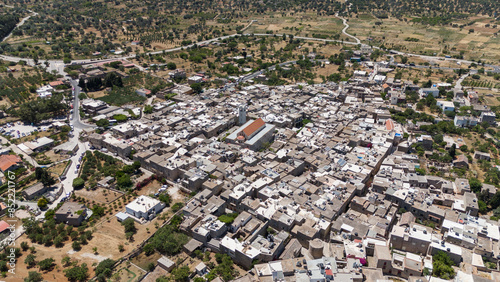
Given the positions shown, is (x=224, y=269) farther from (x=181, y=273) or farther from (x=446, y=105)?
(x=446, y=105)

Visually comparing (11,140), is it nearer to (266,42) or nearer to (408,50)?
(266,42)

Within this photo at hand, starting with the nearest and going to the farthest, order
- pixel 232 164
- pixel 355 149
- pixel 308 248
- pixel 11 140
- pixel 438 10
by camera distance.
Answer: pixel 308 248 < pixel 232 164 < pixel 355 149 < pixel 11 140 < pixel 438 10

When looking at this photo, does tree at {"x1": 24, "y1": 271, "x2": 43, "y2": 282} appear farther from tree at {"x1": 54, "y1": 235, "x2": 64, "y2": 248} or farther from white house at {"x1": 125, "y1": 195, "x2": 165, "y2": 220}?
white house at {"x1": 125, "y1": 195, "x2": 165, "y2": 220}

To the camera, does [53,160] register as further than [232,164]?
Yes

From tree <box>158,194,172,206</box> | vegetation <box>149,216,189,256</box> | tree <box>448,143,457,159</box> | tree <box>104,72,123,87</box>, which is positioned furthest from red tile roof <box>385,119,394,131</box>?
tree <box>104,72,123,87</box>

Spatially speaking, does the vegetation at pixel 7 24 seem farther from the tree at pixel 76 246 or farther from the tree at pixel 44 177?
the tree at pixel 76 246

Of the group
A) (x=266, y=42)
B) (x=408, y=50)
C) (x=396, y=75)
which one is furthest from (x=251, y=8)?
(x=396, y=75)

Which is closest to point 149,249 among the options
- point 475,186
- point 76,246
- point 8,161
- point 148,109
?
point 76,246
